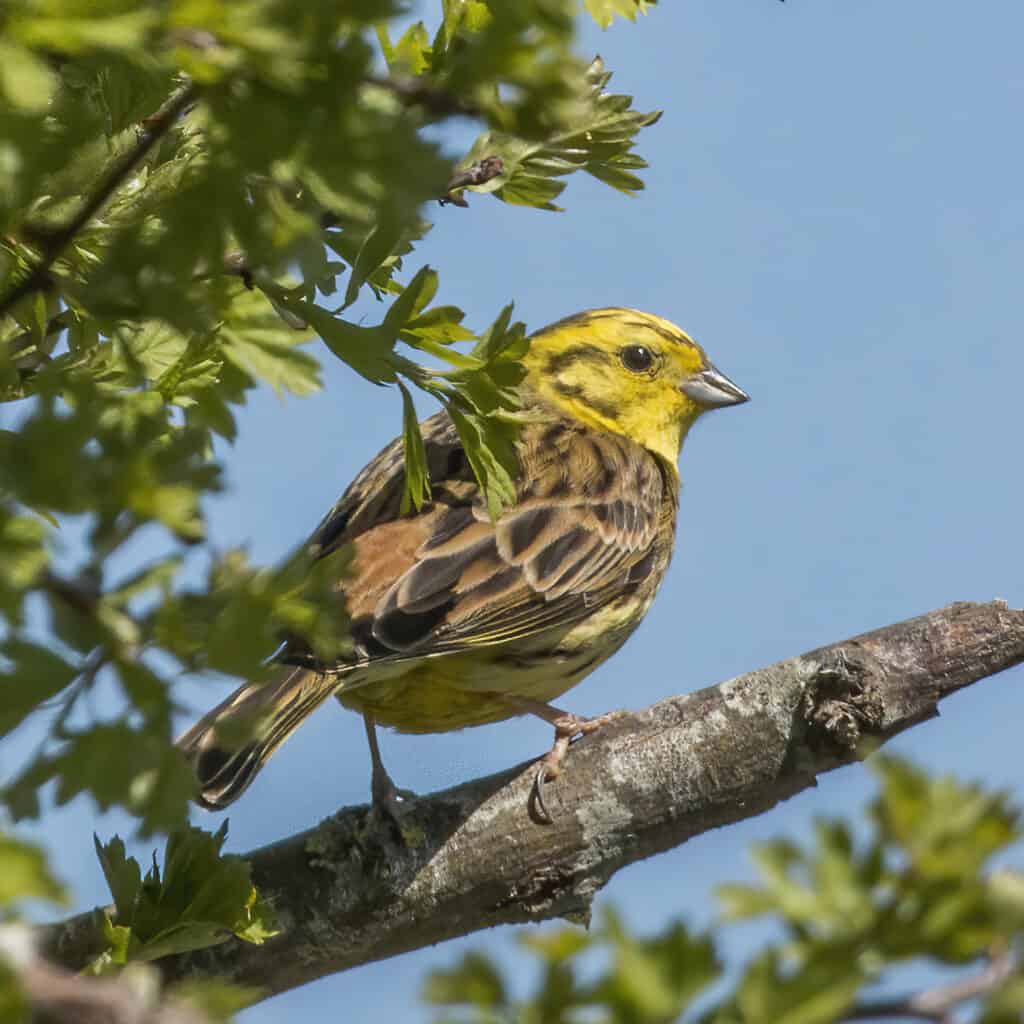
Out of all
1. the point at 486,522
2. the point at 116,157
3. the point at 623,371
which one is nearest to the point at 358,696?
the point at 486,522

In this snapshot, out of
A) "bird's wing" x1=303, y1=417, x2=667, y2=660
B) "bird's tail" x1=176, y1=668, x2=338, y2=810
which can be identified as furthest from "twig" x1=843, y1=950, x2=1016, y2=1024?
"bird's wing" x1=303, y1=417, x2=667, y2=660

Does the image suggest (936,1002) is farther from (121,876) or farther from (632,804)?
(632,804)

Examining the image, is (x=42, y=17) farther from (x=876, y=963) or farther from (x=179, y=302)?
(x=876, y=963)

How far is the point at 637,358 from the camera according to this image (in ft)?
19.6

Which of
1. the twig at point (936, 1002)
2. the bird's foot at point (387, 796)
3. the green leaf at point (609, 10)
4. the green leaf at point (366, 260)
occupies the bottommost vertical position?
the twig at point (936, 1002)

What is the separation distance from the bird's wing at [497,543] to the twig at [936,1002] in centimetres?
290

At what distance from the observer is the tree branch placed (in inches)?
152

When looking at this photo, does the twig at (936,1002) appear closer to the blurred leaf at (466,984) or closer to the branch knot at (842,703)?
the blurred leaf at (466,984)

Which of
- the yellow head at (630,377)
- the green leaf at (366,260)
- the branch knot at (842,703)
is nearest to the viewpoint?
the green leaf at (366,260)

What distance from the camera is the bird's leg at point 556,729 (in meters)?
3.96

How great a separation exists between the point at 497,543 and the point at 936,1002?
11.8 feet

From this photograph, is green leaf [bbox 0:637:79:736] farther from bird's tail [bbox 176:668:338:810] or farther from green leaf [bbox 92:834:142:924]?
bird's tail [bbox 176:668:338:810]

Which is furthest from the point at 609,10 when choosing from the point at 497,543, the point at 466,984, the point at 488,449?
the point at 497,543

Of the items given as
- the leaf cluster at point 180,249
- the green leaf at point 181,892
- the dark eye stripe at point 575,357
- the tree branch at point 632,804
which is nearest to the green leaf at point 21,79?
the leaf cluster at point 180,249
